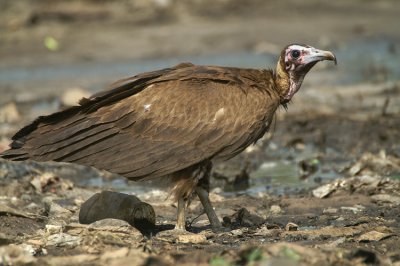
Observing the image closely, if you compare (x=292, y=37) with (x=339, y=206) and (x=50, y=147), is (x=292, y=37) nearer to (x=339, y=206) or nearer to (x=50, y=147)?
(x=339, y=206)

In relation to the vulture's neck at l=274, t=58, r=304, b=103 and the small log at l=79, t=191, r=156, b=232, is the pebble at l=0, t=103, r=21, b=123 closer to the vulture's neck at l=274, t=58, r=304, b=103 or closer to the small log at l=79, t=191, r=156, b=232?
the small log at l=79, t=191, r=156, b=232

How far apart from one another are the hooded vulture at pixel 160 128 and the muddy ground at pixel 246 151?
562 mm

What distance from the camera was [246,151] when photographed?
1180 centimetres

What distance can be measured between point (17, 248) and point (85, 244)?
0.64 m

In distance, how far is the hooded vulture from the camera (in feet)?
24.6

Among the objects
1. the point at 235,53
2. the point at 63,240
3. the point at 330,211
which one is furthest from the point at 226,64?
the point at 63,240

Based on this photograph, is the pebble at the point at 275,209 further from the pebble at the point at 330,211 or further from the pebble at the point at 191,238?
the pebble at the point at 191,238

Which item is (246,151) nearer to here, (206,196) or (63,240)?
(206,196)

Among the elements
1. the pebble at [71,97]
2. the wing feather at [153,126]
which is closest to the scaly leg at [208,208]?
the wing feather at [153,126]

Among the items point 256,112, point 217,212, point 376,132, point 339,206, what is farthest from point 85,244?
point 376,132

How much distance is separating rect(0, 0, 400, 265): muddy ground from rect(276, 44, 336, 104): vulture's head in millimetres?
1152

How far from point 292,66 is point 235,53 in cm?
1241

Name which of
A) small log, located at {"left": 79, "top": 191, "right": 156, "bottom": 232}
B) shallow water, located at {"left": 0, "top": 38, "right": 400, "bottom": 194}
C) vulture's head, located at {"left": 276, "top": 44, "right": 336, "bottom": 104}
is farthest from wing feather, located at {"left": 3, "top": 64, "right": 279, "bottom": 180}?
shallow water, located at {"left": 0, "top": 38, "right": 400, "bottom": 194}

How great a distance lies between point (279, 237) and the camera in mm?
7285
